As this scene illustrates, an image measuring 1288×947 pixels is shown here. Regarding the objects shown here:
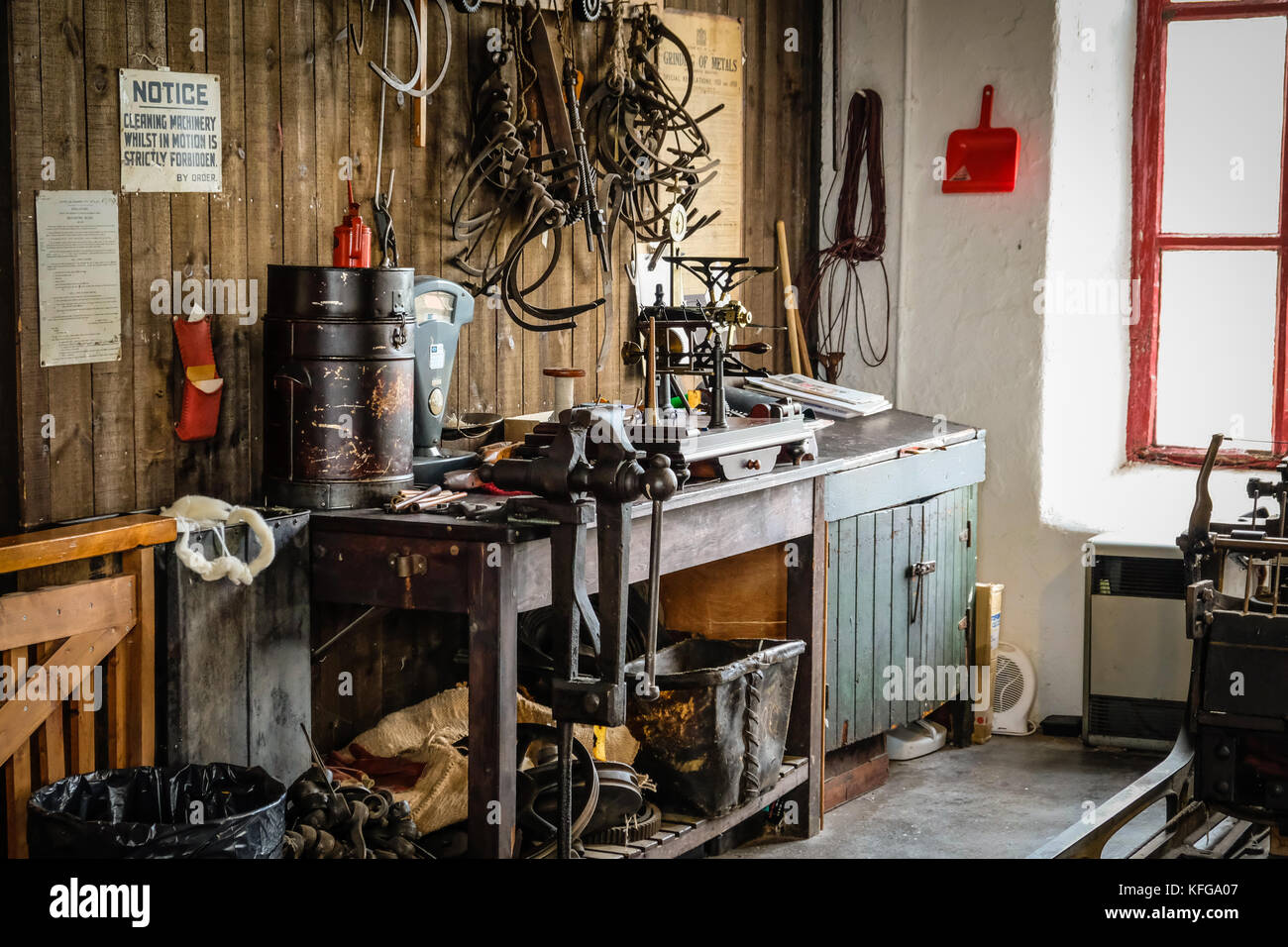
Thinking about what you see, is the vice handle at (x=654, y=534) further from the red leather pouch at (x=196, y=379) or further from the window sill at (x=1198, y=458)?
the window sill at (x=1198, y=458)

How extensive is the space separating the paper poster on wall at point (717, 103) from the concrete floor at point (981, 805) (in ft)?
6.48

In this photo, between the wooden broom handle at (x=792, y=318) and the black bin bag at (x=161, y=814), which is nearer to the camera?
the black bin bag at (x=161, y=814)

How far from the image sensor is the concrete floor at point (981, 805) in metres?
4.47

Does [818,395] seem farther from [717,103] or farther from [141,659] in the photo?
[141,659]

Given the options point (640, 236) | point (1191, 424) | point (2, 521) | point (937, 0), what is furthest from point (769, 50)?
point (2, 521)

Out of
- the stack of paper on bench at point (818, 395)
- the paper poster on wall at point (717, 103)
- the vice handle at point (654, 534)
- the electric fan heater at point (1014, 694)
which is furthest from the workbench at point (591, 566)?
the electric fan heater at point (1014, 694)

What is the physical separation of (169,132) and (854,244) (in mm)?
3278

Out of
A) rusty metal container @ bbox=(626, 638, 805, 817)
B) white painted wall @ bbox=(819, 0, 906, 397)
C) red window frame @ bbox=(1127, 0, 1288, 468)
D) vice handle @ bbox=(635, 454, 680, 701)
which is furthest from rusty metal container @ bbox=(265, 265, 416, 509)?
red window frame @ bbox=(1127, 0, 1288, 468)

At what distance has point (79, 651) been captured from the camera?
296cm

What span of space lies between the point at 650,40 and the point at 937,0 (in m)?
1.46

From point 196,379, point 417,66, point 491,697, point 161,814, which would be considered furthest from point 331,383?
point 417,66

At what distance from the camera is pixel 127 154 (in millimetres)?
3201

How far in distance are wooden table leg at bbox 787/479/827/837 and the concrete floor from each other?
14 centimetres
